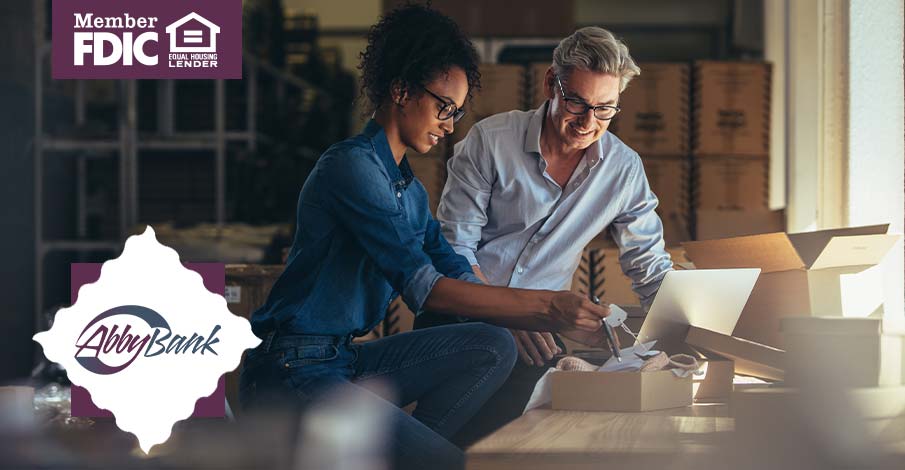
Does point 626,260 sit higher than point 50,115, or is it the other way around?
point 50,115

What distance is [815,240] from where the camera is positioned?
6.73ft

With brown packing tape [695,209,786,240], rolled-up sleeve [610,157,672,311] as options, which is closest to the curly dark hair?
rolled-up sleeve [610,157,672,311]

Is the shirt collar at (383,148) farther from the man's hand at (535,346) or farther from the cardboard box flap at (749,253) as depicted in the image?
the cardboard box flap at (749,253)

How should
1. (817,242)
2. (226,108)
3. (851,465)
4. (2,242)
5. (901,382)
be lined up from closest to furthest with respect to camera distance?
(851,465) → (901,382) → (817,242) → (2,242) → (226,108)

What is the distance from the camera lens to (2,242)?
300cm

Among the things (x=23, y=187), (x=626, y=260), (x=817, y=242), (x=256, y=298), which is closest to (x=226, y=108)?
(x=23, y=187)

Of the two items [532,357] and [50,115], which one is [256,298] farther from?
[50,115]

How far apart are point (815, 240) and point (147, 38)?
1.35m

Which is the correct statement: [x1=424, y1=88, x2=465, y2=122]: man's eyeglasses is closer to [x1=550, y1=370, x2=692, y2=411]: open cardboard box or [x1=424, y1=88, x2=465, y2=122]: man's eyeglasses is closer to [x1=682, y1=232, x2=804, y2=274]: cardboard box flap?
[x1=550, y1=370, x2=692, y2=411]: open cardboard box

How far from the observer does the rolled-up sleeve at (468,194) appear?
2268 millimetres

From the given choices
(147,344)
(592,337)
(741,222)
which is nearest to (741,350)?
(592,337)

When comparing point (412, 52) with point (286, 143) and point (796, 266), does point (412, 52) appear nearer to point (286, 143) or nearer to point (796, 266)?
point (796, 266)

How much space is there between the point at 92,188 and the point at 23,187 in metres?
1.00

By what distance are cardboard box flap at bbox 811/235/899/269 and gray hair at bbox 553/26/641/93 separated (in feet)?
1.71
